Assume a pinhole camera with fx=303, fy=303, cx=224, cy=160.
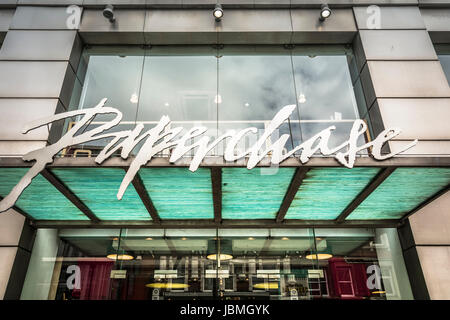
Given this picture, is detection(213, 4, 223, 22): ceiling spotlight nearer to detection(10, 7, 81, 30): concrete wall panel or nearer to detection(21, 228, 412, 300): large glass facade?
detection(10, 7, 81, 30): concrete wall panel

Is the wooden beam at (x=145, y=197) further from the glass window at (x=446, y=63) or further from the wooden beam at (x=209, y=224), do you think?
the glass window at (x=446, y=63)

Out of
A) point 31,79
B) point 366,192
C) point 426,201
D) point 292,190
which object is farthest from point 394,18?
point 31,79

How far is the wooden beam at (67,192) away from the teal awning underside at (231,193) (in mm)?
80

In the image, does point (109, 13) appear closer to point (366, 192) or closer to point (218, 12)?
point (218, 12)

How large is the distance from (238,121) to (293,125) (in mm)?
1728

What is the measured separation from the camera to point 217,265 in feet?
30.6

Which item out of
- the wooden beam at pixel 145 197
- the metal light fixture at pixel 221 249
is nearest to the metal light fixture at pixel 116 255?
the wooden beam at pixel 145 197

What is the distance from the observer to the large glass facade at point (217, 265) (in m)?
8.95

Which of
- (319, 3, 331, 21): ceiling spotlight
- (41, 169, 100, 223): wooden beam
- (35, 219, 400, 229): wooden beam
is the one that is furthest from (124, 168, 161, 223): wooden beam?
(319, 3, 331, 21): ceiling spotlight

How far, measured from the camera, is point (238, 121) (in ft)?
31.8

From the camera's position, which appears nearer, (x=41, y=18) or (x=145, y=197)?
(x=145, y=197)

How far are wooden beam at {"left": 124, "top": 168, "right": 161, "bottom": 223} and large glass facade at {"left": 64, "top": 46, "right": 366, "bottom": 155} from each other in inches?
101

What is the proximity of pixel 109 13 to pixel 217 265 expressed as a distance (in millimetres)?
9531

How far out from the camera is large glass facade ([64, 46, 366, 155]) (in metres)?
9.67
